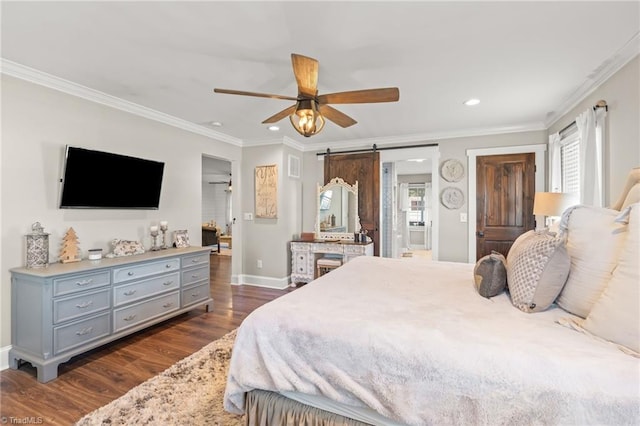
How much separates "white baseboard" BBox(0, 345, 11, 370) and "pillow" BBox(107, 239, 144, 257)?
1.02 metres

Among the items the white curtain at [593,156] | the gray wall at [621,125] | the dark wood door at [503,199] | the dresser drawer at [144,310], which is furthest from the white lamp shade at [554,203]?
the dresser drawer at [144,310]

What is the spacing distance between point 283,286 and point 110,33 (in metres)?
3.97

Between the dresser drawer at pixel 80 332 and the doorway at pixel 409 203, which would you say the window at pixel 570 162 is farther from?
the dresser drawer at pixel 80 332

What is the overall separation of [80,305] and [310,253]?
3.14 metres

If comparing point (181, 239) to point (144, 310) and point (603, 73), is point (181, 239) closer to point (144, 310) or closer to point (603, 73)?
point (144, 310)

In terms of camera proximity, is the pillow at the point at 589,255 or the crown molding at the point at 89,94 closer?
the pillow at the point at 589,255

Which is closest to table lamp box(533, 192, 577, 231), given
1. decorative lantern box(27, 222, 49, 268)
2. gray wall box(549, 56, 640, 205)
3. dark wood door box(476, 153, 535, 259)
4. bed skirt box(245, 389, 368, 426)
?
gray wall box(549, 56, 640, 205)

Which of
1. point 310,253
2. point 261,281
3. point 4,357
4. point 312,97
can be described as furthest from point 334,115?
point 261,281

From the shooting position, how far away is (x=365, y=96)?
2170 millimetres

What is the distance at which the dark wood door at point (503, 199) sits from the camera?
→ 4250 mm

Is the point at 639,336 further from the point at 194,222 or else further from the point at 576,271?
the point at 194,222

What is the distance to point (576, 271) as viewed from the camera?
148 centimetres

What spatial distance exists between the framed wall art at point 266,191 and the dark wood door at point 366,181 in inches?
45.8

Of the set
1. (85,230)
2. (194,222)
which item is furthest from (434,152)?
(85,230)
